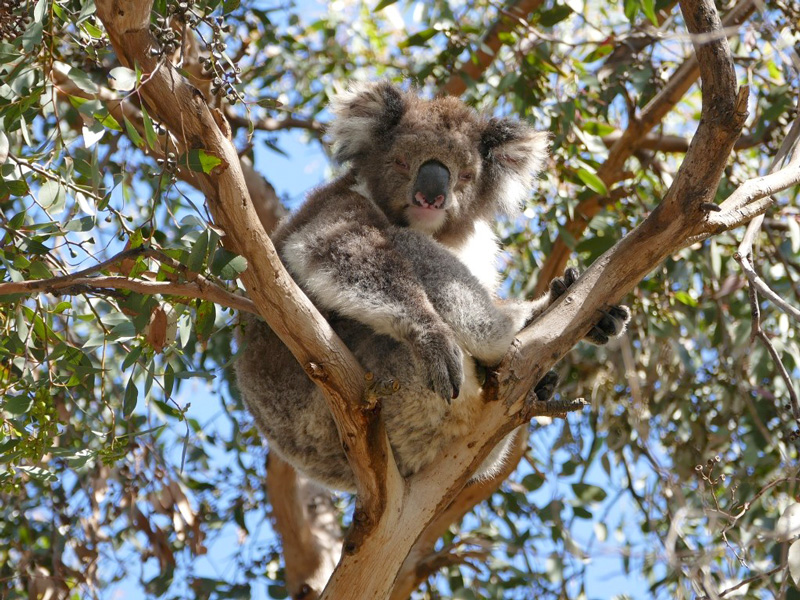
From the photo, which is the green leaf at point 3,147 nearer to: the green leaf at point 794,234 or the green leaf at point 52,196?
the green leaf at point 52,196

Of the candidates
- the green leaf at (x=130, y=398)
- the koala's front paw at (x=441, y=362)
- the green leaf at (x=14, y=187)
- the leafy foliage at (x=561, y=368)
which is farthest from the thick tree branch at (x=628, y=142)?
the green leaf at (x=14, y=187)

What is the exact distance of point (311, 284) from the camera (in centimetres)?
264

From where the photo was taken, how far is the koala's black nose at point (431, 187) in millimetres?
3146

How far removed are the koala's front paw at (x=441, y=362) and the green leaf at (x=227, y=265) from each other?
0.56 meters

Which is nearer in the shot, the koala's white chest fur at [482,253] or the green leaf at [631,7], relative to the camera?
the koala's white chest fur at [482,253]

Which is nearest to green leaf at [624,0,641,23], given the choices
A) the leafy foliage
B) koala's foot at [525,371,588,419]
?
the leafy foliage

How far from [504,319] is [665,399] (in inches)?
76.6

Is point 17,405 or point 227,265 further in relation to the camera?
point 17,405

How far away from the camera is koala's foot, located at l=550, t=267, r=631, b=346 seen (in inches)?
104

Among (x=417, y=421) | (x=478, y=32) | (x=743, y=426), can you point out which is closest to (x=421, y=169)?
(x=417, y=421)

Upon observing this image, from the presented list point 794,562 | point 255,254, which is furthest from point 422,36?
point 794,562

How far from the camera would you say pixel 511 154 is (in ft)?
11.5

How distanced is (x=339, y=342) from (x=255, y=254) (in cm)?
31

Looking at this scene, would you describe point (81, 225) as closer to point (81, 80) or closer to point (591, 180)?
point (81, 80)
